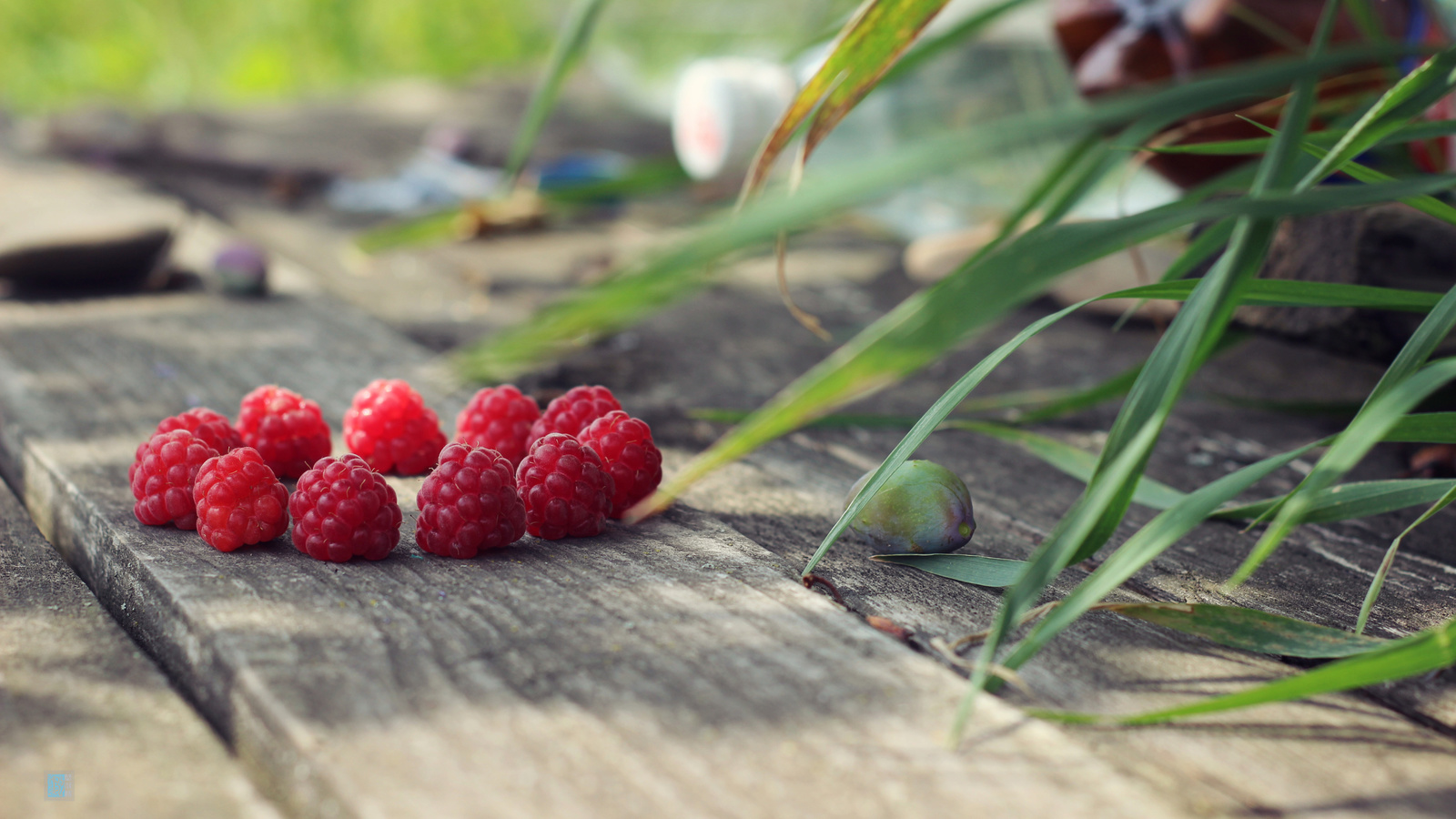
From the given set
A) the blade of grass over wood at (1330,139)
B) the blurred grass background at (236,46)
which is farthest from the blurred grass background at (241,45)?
the blade of grass over wood at (1330,139)

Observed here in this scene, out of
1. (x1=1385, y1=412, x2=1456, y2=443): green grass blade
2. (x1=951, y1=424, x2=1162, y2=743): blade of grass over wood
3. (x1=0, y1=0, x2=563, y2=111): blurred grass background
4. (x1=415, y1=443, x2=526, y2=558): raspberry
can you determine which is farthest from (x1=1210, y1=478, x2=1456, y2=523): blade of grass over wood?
(x1=0, y1=0, x2=563, y2=111): blurred grass background

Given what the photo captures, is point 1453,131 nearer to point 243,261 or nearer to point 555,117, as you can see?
point 243,261

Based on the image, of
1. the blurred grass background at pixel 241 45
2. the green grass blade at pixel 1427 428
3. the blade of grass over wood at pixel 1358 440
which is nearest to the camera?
the blade of grass over wood at pixel 1358 440

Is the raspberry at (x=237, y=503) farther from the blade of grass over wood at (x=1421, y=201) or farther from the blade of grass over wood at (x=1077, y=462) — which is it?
the blade of grass over wood at (x=1421, y=201)

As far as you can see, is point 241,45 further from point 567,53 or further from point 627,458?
point 627,458

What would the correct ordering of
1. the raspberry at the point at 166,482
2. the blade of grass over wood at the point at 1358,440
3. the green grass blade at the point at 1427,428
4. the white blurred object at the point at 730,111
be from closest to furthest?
the blade of grass over wood at the point at 1358,440 → the green grass blade at the point at 1427,428 → the raspberry at the point at 166,482 → the white blurred object at the point at 730,111

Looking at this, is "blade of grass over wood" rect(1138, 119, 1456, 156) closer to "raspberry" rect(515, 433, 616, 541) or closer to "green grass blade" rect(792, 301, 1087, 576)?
"green grass blade" rect(792, 301, 1087, 576)

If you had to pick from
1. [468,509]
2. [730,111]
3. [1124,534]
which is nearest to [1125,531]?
[1124,534]
